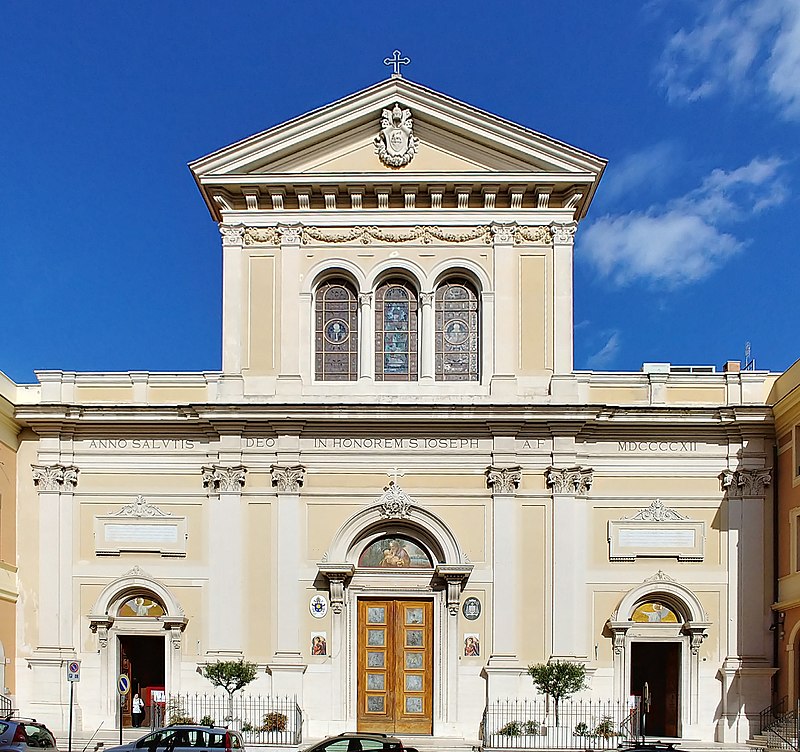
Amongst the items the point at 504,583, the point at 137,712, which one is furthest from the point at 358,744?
the point at 137,712

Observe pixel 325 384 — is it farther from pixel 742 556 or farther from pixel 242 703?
pixel 742 556

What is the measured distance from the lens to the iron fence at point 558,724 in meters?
28.0

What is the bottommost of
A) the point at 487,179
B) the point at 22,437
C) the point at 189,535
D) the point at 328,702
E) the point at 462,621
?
the point at 328,702

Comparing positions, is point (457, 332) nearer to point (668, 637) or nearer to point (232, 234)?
point (232, 234)

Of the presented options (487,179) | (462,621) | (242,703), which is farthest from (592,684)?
(487,179)

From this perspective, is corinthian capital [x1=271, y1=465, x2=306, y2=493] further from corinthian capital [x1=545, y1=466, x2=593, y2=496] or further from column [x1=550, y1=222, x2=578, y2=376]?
column [x1=550, y1=222, x2=578, y2=376]

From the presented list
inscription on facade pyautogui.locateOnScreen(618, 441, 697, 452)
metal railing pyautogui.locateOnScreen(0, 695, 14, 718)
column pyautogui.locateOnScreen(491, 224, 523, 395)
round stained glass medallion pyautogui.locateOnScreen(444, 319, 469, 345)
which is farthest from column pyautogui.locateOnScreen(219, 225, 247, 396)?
inscription on facade pyautogui.locateOnScreen(618, 441, 697, 452)

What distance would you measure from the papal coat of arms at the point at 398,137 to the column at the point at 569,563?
29.2 feet

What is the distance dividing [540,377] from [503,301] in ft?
7.16

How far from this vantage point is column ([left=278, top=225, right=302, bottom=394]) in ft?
99.0

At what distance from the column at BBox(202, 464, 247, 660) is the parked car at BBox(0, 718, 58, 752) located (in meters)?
6.06

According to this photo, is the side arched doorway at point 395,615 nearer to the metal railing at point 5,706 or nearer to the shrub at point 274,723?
the shrub at point 274,723

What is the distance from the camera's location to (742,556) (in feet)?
97.8

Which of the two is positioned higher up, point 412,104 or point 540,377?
point 412,104
